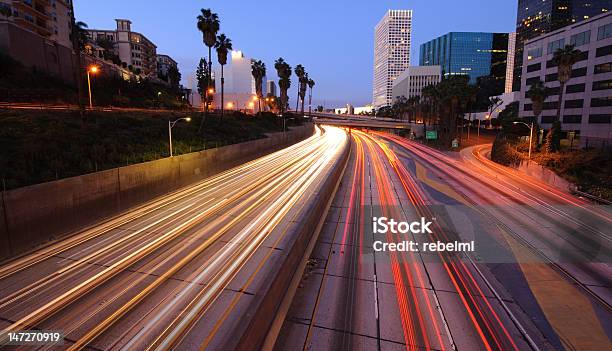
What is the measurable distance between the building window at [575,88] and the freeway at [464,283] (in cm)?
6291

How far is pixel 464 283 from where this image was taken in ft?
48.3

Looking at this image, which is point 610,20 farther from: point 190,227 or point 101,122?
point 101,122

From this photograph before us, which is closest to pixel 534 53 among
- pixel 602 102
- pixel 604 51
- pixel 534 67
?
pixel 534 67

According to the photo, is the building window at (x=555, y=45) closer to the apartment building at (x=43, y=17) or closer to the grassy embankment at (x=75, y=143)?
the grassy embankment at (x=75, y=143)

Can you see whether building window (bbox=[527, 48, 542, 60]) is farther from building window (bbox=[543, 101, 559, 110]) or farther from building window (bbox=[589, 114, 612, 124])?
building window (bbox=[589, 114, 612, 124])

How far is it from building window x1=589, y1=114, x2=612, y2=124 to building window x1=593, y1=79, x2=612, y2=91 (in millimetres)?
5756

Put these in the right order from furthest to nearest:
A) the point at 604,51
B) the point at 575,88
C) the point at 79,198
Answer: the point at 575,88 < the point at 604,51 < the point at 79,198

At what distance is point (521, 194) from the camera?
3281 cm

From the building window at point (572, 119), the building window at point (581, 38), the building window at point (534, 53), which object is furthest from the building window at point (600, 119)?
the building window at point (534, 53)

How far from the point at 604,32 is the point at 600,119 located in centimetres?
1838

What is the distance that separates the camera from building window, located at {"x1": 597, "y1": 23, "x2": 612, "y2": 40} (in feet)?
221

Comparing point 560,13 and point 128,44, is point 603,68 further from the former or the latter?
point 128,44

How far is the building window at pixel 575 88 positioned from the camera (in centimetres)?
7362

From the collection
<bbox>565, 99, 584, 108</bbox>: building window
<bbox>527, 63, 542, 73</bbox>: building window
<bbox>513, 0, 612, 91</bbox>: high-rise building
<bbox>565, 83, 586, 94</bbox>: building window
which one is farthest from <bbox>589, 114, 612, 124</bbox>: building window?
<bbox>513, 0, 612, 91</bbox>: high-rise building
